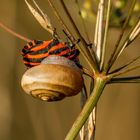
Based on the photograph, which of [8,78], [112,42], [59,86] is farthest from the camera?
[112,42]

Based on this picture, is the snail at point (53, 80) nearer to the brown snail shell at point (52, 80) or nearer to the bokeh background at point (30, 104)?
the brown snail shell at point (52, 80)

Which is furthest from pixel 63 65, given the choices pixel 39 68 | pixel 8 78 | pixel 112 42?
pixel 112 42

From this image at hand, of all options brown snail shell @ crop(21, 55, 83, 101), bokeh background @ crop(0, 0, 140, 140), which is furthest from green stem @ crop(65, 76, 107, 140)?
bokeh background @ crop(0, 0, 140, 140)

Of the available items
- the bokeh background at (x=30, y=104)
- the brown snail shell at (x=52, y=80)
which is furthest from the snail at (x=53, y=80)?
the bokeh background at (x=30, y=104)

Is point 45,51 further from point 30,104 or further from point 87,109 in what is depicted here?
point 30,104

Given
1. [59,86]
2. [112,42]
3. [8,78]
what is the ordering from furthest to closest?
[112,42] < [8,78] < [59,86]

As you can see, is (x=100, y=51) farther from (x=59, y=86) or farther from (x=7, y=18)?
(x=7, y=18)

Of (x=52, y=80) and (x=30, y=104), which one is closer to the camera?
(x=52, y=80)

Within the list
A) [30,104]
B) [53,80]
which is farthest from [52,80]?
[30,104]
